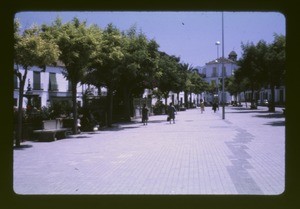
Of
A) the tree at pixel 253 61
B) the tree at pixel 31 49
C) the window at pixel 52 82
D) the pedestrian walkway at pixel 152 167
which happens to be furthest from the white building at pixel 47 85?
the pedestrian walkway at pixel 152 167

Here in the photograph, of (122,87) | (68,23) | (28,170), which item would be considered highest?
(68,23)

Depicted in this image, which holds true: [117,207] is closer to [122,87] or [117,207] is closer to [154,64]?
[154,64]

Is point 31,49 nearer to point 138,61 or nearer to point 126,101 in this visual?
point 138,61

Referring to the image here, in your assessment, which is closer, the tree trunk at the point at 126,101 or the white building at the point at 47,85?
the tree trunk at the point at 126,101

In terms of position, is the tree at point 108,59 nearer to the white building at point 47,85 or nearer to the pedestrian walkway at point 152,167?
the pedestrian walkway at point 152,167

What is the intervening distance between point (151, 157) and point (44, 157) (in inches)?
119

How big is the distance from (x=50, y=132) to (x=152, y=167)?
7.25m

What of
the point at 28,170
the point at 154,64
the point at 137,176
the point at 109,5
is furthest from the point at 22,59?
the point at 154,64

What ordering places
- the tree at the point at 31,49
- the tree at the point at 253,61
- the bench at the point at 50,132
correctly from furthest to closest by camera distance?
the tree at the point at 253,61
the bench at the point at 50,132
the tree at the point at 31,49

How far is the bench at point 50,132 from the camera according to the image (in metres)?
15.5

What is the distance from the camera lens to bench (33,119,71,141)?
50.9 ft

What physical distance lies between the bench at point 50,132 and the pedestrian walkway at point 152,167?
3.51 feet

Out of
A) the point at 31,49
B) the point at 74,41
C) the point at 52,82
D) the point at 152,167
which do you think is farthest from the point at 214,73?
the point at 152,167

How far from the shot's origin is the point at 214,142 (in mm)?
14359
